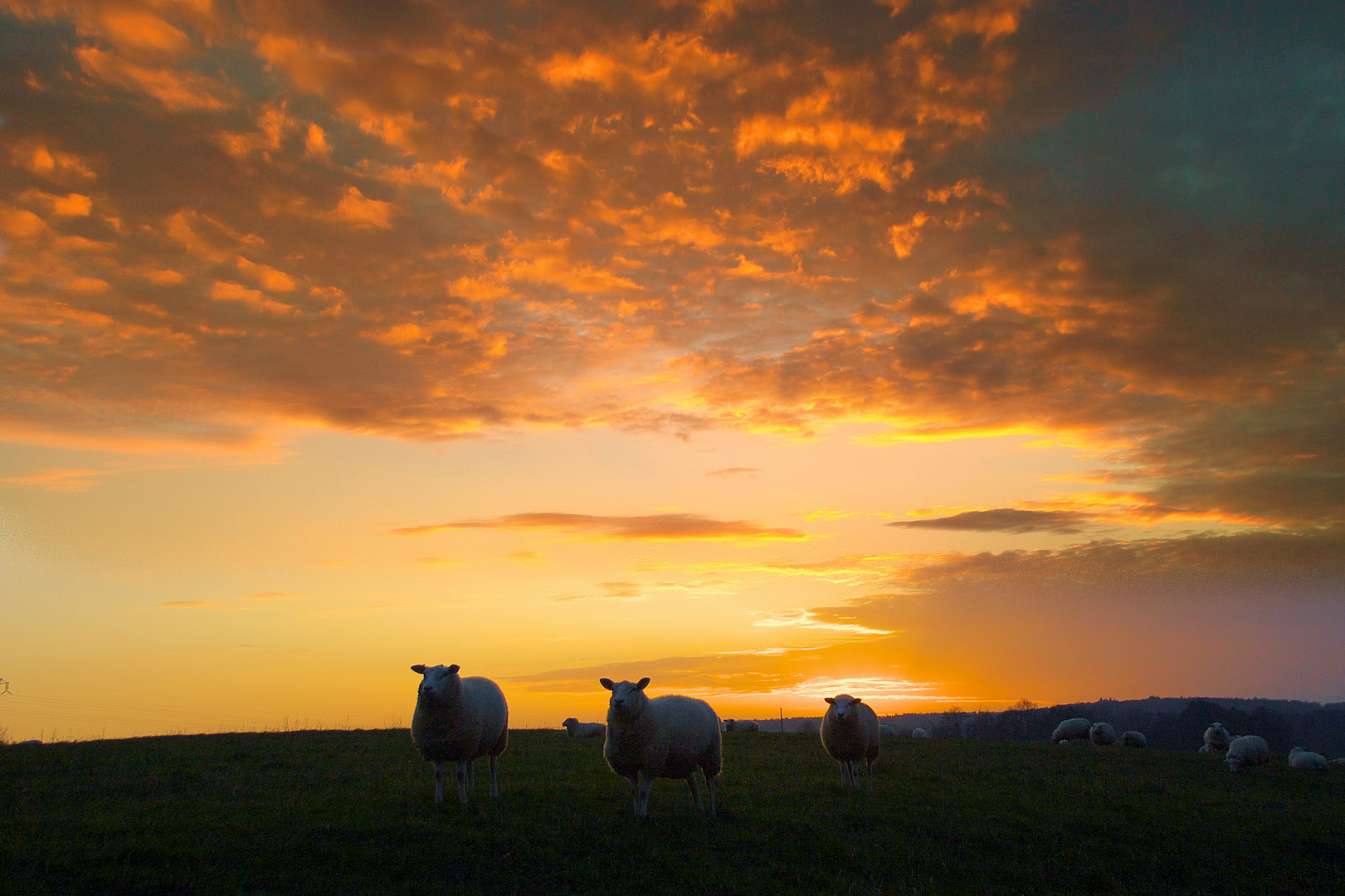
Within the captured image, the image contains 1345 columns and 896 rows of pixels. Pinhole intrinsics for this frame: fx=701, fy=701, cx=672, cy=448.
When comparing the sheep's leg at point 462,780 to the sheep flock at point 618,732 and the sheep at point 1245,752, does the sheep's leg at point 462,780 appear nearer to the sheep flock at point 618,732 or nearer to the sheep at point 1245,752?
the sheep flock at point 618,732

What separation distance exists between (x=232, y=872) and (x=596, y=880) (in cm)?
530

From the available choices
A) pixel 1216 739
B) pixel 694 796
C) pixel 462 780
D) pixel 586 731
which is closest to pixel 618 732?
pixel 694 796

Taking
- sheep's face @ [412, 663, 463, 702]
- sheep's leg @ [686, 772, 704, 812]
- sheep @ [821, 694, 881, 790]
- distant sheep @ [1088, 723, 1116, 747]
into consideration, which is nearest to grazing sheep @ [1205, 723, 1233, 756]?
distant sheep @ [1088, 723, 1116, 747]

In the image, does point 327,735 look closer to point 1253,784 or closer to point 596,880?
point 596,880

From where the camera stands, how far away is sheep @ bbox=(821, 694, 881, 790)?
20.3 metres

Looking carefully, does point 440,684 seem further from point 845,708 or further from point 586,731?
point 586,731

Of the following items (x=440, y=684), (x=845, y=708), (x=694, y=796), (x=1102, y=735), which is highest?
(x=440, y=684)

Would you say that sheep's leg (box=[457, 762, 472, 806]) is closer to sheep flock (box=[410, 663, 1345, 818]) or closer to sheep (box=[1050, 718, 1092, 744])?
sheep flock (box=[410, 663, 1345, 818])

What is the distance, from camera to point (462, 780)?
15219 mm

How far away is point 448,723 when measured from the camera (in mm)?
15273

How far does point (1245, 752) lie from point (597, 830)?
30.1m

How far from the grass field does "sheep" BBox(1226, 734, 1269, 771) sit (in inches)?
223

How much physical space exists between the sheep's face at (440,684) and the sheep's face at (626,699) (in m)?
3.31

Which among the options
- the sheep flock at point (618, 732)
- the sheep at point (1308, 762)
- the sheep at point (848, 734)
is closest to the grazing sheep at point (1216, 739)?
the sheep at point (1308, 762)
